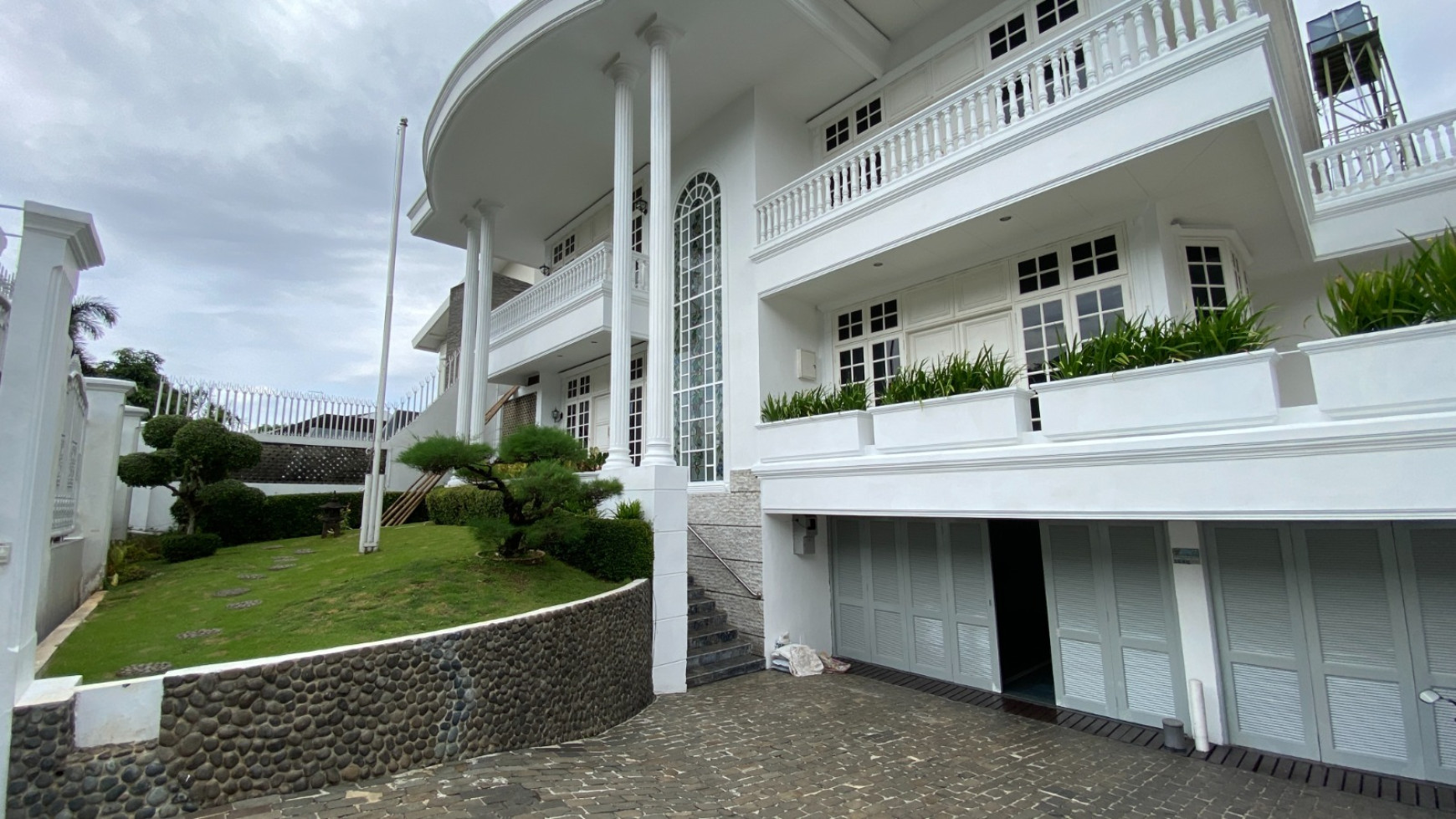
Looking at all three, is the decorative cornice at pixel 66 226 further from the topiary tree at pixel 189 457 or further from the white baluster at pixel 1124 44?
the white baluster at pixel 1124 44

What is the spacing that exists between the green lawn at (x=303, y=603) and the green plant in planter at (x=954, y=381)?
4.07m

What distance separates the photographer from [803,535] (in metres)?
8.30

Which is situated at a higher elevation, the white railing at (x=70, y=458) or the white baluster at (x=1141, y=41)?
the white baluster at (x=1141, y=41)

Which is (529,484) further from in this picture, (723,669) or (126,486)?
(126,486)

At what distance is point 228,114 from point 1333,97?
805 inches

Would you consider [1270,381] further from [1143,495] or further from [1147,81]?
[1147,81]

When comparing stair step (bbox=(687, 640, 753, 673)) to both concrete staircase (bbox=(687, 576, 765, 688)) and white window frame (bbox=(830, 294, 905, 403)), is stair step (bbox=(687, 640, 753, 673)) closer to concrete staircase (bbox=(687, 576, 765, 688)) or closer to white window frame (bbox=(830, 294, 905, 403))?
concrete staircase (bbox=(687, 576, 765, 688))

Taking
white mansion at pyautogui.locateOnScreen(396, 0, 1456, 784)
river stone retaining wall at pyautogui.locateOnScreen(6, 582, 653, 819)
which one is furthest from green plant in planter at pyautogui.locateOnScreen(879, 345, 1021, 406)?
river stone retaining wall at pyautogui.locateOnScreen(6, 582, 653, 819)

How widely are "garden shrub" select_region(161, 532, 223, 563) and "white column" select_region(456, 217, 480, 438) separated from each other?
4.55m

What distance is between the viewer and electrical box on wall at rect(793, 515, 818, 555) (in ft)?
27.3

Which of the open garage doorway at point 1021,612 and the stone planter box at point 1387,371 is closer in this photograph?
the stone planter box at point 1387,371

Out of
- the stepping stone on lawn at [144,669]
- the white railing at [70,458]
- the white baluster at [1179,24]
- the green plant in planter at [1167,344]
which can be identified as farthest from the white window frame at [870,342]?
the white railing at [70,458]

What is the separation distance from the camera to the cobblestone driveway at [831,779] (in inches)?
155

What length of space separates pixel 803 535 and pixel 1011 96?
589 cm
